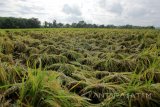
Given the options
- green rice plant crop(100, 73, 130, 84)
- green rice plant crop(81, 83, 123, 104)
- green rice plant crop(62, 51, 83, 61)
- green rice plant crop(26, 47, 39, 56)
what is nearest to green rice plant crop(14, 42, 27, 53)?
green rice plant crop(26, 47, 39, 56)

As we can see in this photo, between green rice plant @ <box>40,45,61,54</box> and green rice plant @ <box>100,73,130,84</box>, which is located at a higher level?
green rice plant @ <box>100,73,130,84</box>

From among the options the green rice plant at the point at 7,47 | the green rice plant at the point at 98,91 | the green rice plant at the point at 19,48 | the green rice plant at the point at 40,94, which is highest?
the green rice plant at the point at 40,94

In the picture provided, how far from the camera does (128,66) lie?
13.6ft

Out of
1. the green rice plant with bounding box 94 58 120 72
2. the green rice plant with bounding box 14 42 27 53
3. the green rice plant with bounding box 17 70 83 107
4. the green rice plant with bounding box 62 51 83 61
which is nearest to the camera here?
the green rice plant with bounding box 17 70 83 107

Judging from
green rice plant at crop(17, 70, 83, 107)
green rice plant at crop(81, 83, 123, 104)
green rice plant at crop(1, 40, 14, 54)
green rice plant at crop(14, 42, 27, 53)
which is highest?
green rice plant at crop(17, 70, 83, 107)

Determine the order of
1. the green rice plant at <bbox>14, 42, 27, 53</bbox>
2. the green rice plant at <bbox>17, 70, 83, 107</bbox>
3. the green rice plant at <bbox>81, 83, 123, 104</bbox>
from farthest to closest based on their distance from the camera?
the green rice plant at <bbox>14, 42, 27, 53</bbox>, the green rice plant at <bbox>81, 83, 123, 104</bbox>, the green rice plant at <bbox>17, 70, 83, 107</bbox>

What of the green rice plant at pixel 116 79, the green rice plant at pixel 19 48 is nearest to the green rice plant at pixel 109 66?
the green rice plant at pixel 116 79

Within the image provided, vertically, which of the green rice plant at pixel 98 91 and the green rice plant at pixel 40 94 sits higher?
the green rice plant at pixel 40 94

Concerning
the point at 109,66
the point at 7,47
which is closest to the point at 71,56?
the point at 109,66

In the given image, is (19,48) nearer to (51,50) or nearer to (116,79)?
(51,50)

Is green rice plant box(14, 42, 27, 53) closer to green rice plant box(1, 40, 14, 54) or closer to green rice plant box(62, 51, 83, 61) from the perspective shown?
green rice plant box(1, 40, 14, 54)

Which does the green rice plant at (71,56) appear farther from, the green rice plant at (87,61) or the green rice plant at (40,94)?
the green rice plant at (40,94)

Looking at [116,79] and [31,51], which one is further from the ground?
[116,79]

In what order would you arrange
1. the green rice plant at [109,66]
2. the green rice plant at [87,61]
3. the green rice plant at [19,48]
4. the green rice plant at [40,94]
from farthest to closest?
the green rice plant at [19,48], the green rice plant at [87,61], the green rice plant at [109,66], the green rice plant at [40,94]
